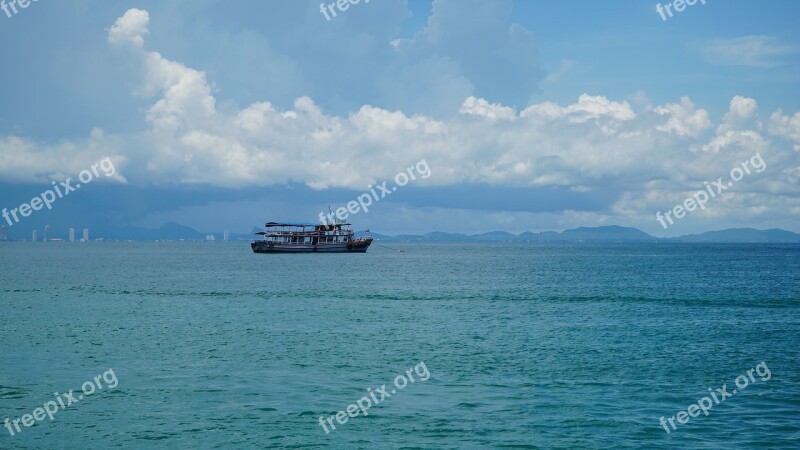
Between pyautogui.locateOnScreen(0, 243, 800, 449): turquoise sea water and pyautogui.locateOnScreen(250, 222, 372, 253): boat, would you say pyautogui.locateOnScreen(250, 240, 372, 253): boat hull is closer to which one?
pyautogui.locateOnScreen(250, 222, 372, 253): boat

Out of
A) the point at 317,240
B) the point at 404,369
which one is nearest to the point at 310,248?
the point at 317,240

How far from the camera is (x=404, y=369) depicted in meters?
33.2

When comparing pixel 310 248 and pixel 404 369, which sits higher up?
pixel 310 248

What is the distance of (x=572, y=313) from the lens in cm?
5650

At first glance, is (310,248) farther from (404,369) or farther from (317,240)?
(404,369)

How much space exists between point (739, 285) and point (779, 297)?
52.5 ft

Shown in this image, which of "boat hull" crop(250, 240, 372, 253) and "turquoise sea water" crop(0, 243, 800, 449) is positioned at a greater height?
"boat hull" crop(250, 240, 372, 253)

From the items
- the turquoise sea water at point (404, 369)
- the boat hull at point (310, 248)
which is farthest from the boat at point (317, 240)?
the turquoise sea water at point (404, 369)

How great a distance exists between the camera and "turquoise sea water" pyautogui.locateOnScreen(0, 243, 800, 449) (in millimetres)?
23000

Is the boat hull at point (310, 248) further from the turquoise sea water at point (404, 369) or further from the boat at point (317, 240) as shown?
the turquoise sea water at point (404, 369)

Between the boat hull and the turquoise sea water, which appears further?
the boat hull

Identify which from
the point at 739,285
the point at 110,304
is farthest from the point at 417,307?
the point at 739,285

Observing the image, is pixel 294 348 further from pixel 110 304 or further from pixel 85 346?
pixel 110 304

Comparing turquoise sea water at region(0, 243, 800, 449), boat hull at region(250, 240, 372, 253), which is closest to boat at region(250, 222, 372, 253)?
boat hull at region(250, 240, 372, 253)
